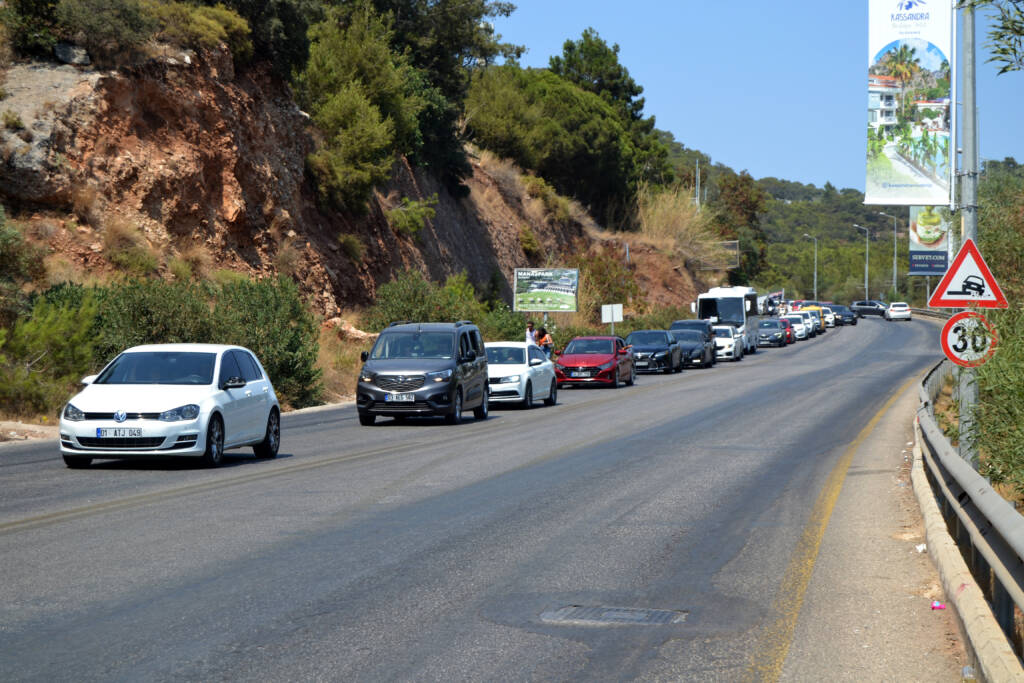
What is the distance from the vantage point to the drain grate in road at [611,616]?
7.45 m

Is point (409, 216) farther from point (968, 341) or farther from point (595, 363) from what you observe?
point (968, 341)

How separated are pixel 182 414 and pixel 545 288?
4038 cm

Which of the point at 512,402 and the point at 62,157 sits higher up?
the point at 62,157

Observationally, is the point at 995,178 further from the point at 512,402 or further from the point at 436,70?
the point at 436,70

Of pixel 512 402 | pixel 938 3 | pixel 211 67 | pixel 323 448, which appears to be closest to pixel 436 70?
pixel 211 67

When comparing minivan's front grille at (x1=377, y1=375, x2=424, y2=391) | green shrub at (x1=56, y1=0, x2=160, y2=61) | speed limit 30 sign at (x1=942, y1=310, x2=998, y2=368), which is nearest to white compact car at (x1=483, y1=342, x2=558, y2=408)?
minivan's front grille at (x1=377, y1=375, x2=424, y2=391)

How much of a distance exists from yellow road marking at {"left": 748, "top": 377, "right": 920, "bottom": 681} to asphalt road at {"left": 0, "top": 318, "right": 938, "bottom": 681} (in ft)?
0.23

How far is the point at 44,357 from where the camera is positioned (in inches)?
930

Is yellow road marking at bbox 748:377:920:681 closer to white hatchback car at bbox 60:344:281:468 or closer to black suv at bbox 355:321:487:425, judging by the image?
white hatchback car at bbox 60:344:281:468

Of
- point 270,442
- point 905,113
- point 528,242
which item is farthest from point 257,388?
point 528,242

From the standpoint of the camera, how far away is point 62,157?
34156 mm

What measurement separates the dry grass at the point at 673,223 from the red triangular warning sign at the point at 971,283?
73.4 metres

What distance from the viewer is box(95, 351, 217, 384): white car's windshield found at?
53.3 ft

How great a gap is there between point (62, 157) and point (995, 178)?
2419cm
